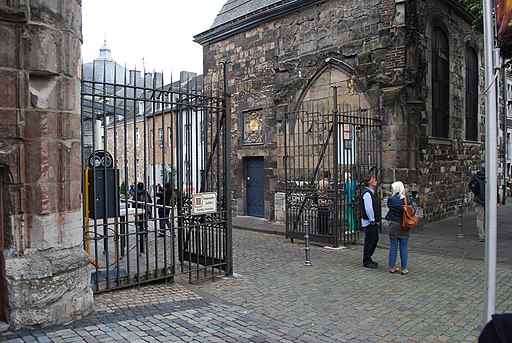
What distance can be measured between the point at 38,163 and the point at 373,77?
9.71m

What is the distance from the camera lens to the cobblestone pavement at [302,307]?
15.6 ft

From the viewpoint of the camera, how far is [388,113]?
11.9 m

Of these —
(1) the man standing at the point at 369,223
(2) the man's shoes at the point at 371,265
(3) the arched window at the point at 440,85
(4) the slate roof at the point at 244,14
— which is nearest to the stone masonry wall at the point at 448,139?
(3) the arched window at the point at 440,85

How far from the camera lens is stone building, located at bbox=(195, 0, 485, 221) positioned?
470 inches

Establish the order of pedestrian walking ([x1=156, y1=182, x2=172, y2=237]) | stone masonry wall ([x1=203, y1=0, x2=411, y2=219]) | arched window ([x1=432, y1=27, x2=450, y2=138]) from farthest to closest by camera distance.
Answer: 1. arched window ([x1=432, y1=27, x2=450, y2=138])
2. stone masonry wall ([x1=203, y1=0, x2=411, y2=219])
3. pedestrian walking ([x1=156, y1=182, x2=172, y2=237])

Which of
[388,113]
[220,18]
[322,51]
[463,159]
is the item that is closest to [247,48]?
[220,18]

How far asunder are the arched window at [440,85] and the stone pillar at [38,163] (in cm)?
1157

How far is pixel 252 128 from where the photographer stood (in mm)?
16797

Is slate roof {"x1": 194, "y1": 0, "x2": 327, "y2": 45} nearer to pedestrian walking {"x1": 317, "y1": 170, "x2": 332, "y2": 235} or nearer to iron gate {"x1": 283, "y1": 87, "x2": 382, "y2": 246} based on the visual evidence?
iron gate {"x1": 283, "y1": 87, "x2": 382, "y2": 246}

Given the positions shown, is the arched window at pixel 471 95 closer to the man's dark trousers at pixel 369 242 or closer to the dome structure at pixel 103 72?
the man's dark trousers at pixel 369 242

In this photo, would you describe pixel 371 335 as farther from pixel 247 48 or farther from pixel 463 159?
pixel 247 48

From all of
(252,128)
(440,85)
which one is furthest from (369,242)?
(252,128)

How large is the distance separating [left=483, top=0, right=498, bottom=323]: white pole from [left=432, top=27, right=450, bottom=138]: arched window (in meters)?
10.1

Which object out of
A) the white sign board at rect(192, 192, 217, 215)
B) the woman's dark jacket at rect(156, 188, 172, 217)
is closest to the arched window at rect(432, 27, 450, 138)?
the woman's dark jacket at rect(156, 188, 172, 217)
